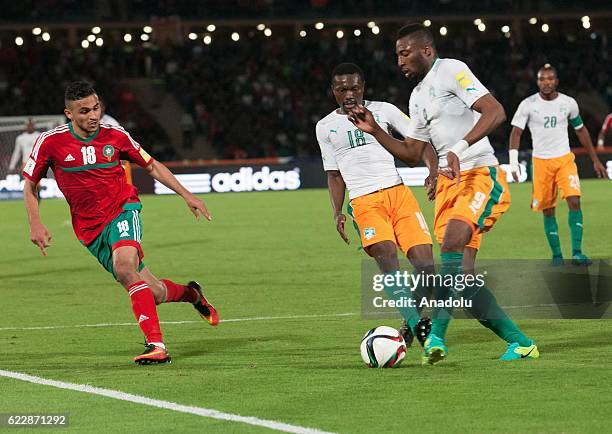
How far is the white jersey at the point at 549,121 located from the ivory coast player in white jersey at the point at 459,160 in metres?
7.18

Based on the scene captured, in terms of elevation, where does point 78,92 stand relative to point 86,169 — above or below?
above

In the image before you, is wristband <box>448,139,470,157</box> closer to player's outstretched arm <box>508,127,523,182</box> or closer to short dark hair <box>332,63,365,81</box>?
short dark hair <box>332,63,365,81</box>

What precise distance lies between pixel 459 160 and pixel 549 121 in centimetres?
770

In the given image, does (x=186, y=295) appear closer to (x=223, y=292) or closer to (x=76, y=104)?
(x=76, y=104)

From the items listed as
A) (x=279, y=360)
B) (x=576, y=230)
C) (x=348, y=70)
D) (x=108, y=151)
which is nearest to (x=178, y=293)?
(x=108, y=151)

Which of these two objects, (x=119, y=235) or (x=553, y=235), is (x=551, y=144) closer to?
(x=553, y=235)

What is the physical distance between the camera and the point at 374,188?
360 inches

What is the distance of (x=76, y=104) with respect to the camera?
848 centimetres

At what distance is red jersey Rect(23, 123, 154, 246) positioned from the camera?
8641mm

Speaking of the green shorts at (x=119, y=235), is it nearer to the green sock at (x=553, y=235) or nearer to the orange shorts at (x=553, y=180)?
the green sock at (x=553, y=235)

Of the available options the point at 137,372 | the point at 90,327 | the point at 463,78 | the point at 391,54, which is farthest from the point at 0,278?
the point at 391,54

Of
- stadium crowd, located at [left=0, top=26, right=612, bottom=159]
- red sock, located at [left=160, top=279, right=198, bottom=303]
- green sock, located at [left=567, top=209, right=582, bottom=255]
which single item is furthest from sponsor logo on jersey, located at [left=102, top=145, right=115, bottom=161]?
stadium crowd, located at [left=0, top=26, right=612, bottom=159]

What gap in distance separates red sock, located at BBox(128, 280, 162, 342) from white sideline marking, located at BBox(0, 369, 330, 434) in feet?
2.82

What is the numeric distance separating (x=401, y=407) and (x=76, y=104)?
11.3 ft
